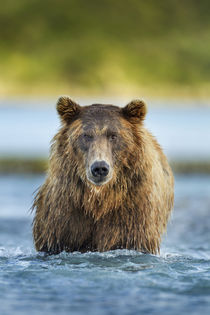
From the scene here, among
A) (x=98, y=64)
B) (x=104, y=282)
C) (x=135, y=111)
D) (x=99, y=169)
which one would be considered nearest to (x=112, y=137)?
(x=135, y=111)

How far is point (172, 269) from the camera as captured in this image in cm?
778

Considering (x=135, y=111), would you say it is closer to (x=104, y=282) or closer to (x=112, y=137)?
(x=112, y=137)

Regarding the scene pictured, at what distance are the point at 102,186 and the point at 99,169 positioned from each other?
0.46m

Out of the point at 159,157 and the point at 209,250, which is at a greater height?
the point at 159,157

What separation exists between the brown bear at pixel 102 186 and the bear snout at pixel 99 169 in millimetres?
228

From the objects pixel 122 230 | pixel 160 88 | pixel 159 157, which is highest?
pixel 160 88

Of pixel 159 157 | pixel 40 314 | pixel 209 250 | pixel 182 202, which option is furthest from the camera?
pixel 182 202

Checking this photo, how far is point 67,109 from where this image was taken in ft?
27.5

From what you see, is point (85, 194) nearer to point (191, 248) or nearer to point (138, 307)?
point (138, 307)

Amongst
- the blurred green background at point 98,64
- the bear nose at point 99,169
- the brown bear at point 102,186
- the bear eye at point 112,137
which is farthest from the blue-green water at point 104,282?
the blurred green background at point 98,64

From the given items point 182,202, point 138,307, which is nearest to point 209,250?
point 138,307

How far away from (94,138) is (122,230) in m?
1.07

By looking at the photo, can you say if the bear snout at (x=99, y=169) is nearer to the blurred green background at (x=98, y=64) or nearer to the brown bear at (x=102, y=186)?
the brown bear at (x=102, y=186)

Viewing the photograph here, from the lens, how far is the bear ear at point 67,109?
830 centimetres
